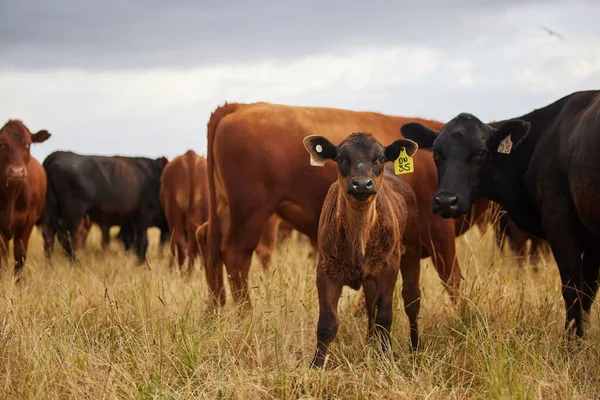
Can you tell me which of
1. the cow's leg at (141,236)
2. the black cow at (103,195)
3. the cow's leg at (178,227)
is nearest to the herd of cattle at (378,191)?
the cow's leg at (178,227)

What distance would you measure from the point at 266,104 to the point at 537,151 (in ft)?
8.53

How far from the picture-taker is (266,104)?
24.1 ft

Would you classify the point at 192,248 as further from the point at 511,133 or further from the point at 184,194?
the point at 511,133

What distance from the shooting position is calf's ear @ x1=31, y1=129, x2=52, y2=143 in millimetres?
10422

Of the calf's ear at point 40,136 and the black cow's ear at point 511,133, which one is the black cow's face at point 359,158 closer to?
the black cow's ear at point 511,133

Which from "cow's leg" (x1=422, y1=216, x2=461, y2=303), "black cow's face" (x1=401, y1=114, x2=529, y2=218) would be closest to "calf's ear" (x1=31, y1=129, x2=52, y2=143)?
"cow's leg" (x1=422, y1=216, x2=461, y2=303)

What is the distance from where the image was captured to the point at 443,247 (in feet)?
23.1

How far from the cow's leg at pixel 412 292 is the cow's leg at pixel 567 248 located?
1.03m

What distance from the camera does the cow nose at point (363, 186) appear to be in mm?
4727

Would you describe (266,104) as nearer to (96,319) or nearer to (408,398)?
(96,319)

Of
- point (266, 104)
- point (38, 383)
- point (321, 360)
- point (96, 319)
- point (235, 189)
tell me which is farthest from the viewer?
point (266, 104)

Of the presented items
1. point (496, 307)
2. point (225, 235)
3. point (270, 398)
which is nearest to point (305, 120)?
point (225, 235)

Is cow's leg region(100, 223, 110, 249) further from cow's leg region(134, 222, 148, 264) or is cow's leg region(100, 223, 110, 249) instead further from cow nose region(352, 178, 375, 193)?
cow nose region(352, 178, 375, 193)

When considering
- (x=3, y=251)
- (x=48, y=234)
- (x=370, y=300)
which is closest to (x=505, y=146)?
(x=370, y=300)
